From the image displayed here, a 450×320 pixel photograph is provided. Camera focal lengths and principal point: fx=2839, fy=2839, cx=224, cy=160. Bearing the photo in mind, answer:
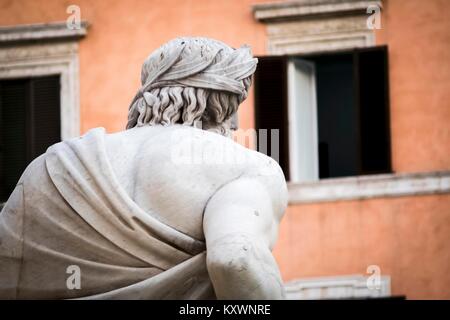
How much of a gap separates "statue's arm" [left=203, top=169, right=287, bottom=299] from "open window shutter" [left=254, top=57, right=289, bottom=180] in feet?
88.3

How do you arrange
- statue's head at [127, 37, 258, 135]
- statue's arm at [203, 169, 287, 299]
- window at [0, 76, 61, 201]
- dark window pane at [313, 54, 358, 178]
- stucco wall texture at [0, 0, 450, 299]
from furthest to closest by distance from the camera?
window at [0, 76, 61, 201], dark window pane at [313, 54, 358, 178], stucco wall texture at [0, 0, 450, 299], statue's head at [127, 37, 258, 135], statue's arm at [203, 169, 287, 299]

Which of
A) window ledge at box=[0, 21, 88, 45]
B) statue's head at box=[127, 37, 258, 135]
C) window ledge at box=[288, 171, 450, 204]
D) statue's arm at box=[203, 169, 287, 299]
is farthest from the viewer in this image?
window ledge at box=[0, 21, 88, 45]

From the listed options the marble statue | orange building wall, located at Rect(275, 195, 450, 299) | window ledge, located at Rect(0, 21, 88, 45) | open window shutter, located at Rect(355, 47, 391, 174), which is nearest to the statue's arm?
the marble statue

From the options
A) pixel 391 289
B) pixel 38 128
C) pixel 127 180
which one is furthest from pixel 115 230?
pixel 38 128

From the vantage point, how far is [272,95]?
3756 cm

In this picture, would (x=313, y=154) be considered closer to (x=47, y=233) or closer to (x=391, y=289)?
(x=391, y=289)

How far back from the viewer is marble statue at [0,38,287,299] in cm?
988

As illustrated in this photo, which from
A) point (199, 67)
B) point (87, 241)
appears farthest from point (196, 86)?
point (87, 241)

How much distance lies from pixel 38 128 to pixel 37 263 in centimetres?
2847

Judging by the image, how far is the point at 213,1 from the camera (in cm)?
3869

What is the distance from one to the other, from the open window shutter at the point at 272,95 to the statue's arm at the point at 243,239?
26906 mm

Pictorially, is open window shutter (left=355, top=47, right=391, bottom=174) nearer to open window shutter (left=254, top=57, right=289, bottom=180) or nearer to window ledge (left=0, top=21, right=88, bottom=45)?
open window shutter (left=254, top=57, right=289, bottom=180)

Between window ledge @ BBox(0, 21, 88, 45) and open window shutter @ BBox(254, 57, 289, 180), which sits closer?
open window shutter @ BBox(254, 57, 289, 180)
